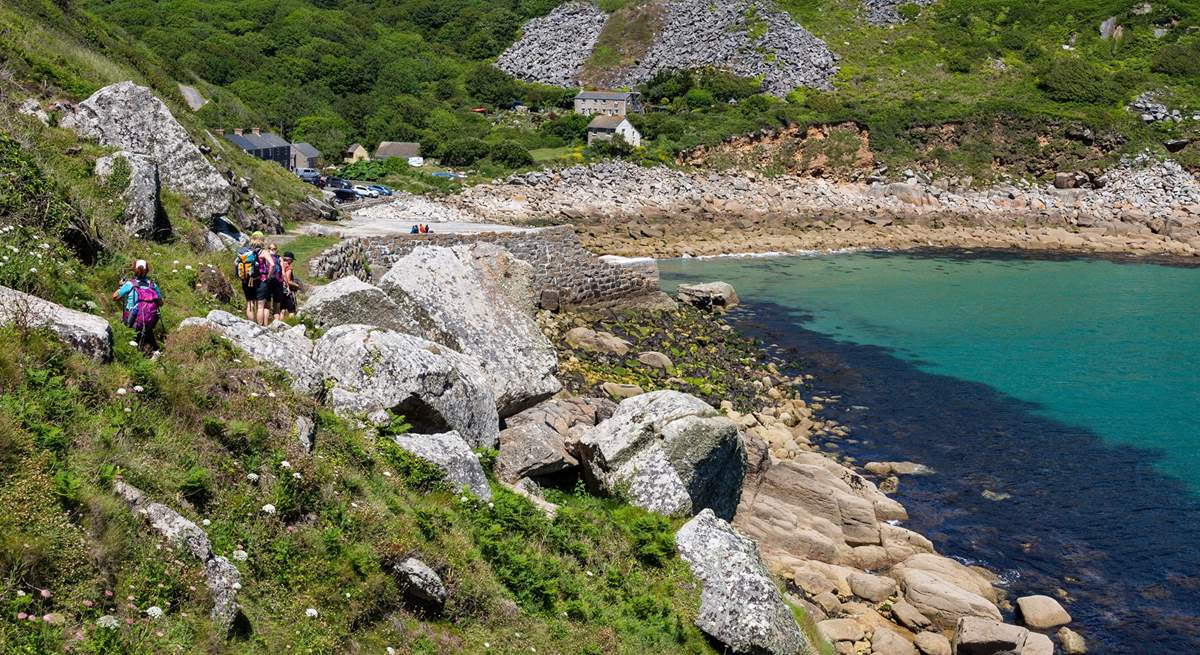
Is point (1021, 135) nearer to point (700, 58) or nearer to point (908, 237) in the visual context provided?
point (908, 237)

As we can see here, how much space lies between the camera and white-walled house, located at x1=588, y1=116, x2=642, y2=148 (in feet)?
281

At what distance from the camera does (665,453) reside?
13.6 meters

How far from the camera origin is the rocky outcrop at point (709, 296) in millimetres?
40531

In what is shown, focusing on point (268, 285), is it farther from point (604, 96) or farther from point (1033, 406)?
point (604, 96)

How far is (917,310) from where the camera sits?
44.2 meters

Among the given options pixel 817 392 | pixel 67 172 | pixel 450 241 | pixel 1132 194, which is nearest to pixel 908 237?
pixel 1132 194

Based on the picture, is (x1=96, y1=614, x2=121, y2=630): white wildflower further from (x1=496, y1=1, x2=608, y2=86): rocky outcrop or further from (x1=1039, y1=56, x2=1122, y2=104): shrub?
(x1=496, y1=1, x2=608, y2=86): rocky outcrop

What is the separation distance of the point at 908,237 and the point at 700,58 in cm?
5574

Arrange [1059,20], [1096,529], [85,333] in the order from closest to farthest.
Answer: [85,333]
[1096,529]
[1059,20]

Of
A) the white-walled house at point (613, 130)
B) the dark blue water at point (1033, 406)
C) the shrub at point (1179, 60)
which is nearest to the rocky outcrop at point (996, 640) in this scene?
the dark blue water at point (1033, 406)

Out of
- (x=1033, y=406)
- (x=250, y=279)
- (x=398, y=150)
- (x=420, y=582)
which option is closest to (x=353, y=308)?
(x=250, y=279)

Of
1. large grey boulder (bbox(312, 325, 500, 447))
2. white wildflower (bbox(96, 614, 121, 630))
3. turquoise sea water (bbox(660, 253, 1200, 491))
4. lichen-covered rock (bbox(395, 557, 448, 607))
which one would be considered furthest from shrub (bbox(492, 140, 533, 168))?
white wildflower (bbox(96, 614, 121, 630))

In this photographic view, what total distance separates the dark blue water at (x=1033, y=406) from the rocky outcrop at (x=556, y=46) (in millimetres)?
77661

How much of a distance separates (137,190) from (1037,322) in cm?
3835
